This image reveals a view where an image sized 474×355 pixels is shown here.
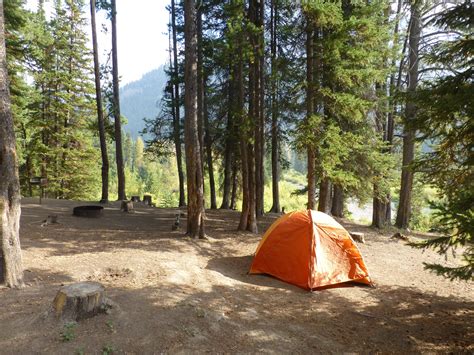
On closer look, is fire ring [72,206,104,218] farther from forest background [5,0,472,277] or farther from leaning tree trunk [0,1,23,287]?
leaning tree trunk [0,1,23,287]

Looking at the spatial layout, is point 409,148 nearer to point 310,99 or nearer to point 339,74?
point 339,74

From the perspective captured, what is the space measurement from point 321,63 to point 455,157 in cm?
598

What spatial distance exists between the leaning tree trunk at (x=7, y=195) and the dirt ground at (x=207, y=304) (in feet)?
1.32

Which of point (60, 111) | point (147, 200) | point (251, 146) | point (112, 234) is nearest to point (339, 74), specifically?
point (251, 146)

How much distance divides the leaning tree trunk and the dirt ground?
40 centimetres

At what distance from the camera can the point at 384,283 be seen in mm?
8164

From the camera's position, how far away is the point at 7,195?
5.31 m

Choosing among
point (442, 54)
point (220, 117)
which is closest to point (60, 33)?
point (220, 117)

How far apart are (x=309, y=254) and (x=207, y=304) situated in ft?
10.2

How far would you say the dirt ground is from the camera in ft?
14.1

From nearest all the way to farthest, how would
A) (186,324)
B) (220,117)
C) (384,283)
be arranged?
(186,324)
(384,283)
(220,117)

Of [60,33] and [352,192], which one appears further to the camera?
[60,33]

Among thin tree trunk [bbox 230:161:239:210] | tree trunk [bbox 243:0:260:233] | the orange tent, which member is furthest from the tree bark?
thin tree trunk [bbox 230:161:239:210]

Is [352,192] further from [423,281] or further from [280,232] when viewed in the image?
[280,232]
